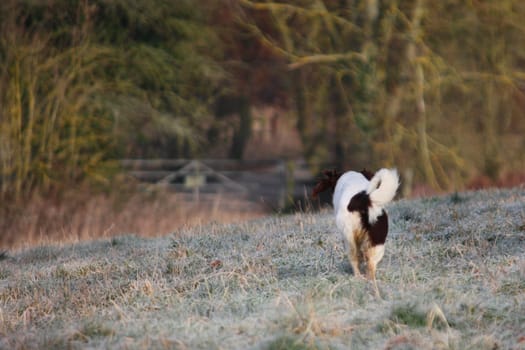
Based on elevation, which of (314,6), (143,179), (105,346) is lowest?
(143,179)

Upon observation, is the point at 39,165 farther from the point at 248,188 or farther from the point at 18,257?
the point at 248,188

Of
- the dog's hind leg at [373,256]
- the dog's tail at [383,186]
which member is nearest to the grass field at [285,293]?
the dog's hind leg at [373,256]

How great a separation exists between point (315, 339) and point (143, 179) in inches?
822

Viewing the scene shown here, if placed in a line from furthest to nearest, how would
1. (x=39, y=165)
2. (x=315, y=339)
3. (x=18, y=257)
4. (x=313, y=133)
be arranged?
(x=313, y=133), (x=39, y=165), (x=18, y=257), (x=315, y=339)

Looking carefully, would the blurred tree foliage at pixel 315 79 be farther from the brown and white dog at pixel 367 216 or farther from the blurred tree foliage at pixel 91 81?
the brown and white dog at pixel 367 216

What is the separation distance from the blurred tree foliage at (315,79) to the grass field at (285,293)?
26.3 ft

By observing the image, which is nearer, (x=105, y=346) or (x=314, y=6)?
(x=105, y=346)

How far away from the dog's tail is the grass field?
2.02ft

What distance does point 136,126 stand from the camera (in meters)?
19.2

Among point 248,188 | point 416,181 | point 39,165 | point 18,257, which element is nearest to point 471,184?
point 416,181

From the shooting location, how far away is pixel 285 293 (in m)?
4.89

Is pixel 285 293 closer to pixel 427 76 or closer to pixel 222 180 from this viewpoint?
pixel 427 76

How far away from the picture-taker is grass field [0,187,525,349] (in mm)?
4160

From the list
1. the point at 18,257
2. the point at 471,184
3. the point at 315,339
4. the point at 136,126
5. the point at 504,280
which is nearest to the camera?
the point at 315,339
